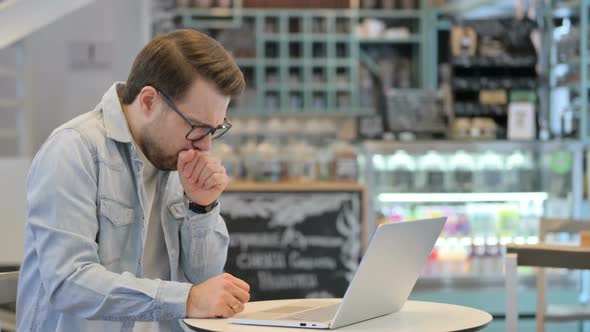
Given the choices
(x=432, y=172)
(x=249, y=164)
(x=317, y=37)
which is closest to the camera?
(x=249, y=164)

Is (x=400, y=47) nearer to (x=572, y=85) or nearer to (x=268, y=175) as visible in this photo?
(x=572, y=85)

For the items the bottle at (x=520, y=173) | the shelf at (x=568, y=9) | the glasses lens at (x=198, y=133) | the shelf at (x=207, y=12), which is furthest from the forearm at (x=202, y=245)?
the shelf at (x=207, y=12)

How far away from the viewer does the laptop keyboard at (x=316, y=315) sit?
2.01 metres

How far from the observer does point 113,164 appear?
2.17 metres

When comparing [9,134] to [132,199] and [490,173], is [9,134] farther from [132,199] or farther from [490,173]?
[132,199]

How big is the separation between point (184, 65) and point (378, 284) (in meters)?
0.67

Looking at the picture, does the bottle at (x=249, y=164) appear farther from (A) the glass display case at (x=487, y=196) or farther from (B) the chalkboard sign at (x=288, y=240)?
(A) the glass display case at (x=487, y=196)

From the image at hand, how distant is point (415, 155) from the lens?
21.3 feet

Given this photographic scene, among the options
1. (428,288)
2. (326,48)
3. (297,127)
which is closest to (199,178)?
(428,288)

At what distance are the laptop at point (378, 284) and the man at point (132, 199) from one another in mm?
136

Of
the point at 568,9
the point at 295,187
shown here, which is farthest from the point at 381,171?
the point at 568,9

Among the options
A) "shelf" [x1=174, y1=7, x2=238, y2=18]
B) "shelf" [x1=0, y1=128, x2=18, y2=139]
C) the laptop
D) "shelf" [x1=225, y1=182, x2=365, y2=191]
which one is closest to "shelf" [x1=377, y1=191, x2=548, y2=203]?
"shelf" [x1=225, y1=182, x2=365, y2=191]

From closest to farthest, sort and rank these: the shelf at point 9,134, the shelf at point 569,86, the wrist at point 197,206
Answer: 1. the wrist at point 197,206
2. the shelf at point 9,134
3. the shelf at point 569,86

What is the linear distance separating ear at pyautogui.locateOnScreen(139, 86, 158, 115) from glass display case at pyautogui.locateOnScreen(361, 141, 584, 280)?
14.5ft
